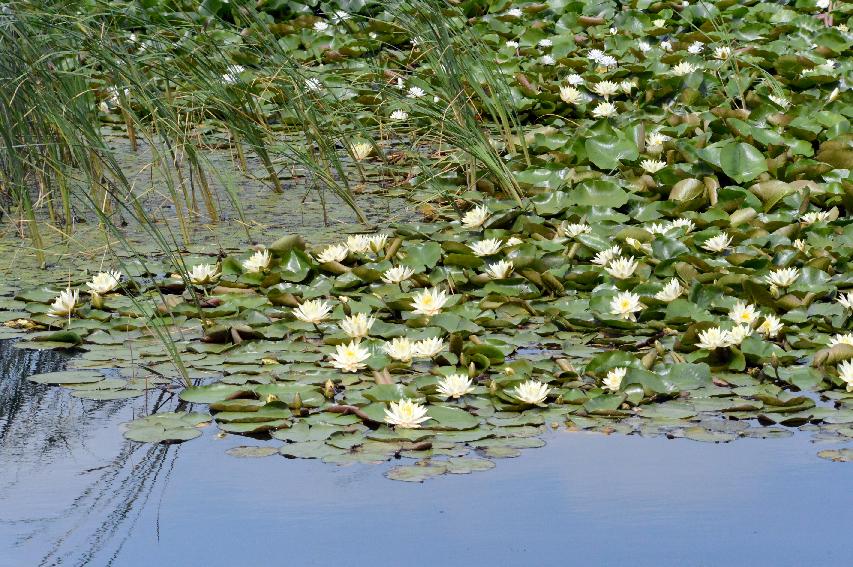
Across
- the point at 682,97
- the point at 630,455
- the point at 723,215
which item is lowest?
the point at 630,455

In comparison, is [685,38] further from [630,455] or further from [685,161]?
[630,455]

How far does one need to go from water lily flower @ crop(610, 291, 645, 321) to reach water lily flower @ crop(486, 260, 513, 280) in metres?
0.42

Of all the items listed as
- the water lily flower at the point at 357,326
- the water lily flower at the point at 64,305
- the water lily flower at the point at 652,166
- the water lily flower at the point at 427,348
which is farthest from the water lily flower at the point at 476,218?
the water lily flower at the point at 64,305

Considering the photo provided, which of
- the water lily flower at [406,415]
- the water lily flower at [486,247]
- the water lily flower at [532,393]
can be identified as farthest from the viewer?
the water lily flower at [486,247]

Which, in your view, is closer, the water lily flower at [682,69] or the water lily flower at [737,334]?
the water lily flower at [737,334]

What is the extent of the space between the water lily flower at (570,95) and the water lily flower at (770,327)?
2.54 meters

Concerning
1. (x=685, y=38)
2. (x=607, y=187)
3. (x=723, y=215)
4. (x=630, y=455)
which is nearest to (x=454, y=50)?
(x=607, y=187)

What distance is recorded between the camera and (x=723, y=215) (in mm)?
4211

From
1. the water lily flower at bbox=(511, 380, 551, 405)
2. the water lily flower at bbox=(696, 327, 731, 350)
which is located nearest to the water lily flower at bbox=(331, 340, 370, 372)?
the water lily flower at bbox=(511, 380, 551, 405)

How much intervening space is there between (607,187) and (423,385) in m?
1.67

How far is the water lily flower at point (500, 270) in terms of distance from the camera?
3766 mm

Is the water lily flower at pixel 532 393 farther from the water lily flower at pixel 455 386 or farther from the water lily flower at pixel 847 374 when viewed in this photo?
the water lily flower at pixel 847 374

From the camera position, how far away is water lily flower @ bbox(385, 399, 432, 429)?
→ 8.98 feet

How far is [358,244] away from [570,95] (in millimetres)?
1957
